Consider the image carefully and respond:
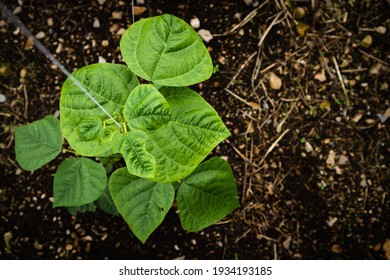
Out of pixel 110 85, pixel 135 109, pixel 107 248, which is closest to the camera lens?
pixel 135 109

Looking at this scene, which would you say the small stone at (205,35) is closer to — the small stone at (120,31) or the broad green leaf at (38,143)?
the small stone at (120,31)

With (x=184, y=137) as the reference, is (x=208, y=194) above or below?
below

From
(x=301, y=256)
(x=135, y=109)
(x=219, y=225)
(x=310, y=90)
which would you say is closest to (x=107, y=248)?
(x=219, y=225)

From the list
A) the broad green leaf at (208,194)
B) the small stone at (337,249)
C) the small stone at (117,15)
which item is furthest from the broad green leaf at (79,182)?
the small stone at (337,249)

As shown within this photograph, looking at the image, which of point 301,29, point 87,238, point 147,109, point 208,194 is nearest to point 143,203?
point 208,194

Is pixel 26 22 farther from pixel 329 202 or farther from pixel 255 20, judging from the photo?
pixel 329 202

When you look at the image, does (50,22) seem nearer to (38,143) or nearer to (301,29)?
(38,143)

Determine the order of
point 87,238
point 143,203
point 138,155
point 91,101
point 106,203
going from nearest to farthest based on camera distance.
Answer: point 138,155
point 91,101
point 143,203
point 106,203
point 87,238
